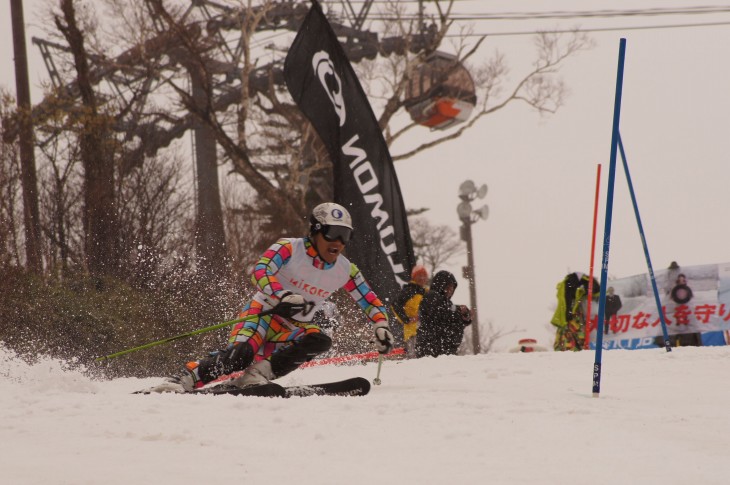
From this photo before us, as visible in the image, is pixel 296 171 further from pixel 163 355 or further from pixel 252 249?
pixel 163 355

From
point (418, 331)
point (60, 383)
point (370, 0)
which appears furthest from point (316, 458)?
point (370, 0)

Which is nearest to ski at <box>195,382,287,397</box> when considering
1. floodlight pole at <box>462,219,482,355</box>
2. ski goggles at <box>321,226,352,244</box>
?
ski goggles at <box>321,226,352,244</box>

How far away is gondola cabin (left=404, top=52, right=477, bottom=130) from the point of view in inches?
901

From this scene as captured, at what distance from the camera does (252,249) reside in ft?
85.8

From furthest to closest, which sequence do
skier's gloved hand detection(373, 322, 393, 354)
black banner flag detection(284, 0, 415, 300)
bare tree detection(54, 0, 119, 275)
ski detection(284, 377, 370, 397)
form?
bare tree detection(54, 0, 119, 275), black banner flag detection(284, 0, 415, 300), skier's gloved hand detection(373, 322, 393, 354), ski detection(284, 377, 370, 397)

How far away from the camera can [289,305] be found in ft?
19.2

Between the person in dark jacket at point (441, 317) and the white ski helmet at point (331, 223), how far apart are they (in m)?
3.35

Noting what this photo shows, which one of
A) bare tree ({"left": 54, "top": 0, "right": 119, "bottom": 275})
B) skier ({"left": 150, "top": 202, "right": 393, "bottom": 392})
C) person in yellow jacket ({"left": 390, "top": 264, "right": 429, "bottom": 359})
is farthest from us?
bare tree ({"left": 54, "top": 0, "right": 119, "bottom": 275})

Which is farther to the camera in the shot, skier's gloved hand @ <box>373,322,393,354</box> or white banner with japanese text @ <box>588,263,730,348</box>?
white banner with japanese text @ <box>588,263,730,348</box>

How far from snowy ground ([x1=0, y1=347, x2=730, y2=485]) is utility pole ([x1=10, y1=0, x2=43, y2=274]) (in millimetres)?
7037

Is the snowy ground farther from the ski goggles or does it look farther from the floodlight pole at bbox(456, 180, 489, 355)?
the floodlight pole at bbox(456, 180, 489, 355)

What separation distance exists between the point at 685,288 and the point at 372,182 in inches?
228

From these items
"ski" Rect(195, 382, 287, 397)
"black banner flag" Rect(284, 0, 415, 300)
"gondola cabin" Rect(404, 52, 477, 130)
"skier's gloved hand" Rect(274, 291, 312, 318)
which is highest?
"gondola cabin" Rect(404, 52, 477, 130)

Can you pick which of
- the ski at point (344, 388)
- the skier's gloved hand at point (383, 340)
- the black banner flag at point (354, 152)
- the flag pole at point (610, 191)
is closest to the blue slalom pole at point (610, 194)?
the flag pole at point (610, 191)
